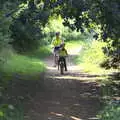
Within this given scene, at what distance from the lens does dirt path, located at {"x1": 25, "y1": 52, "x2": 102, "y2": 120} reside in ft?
41.0

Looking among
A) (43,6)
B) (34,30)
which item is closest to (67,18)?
(43,6)

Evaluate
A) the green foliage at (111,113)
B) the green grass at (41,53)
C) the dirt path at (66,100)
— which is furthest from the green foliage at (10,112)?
the green grass at (41,53)

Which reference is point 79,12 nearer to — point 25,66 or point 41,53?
point 25,66

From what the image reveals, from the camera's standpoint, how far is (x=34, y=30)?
91.3ft

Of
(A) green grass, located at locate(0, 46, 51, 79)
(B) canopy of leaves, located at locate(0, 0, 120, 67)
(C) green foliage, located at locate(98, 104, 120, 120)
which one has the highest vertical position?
(B) canopy of leaves, located at locate(0, 0, 120, 67)

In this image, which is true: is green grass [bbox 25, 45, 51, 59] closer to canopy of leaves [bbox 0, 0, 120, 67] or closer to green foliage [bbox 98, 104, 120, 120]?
canopy of leaves [bbox 0, 0, 120, 67]

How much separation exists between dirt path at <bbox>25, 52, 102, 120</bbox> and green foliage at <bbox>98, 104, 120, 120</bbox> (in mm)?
321

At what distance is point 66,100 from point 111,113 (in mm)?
3800

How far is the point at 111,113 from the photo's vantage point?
443 inches

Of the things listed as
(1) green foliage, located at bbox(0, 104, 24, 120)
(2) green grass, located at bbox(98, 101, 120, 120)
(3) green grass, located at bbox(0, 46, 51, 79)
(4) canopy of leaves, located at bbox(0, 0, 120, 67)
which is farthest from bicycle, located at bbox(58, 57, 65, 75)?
(2) green grass, located at bbox(98, 101, 120, 120)

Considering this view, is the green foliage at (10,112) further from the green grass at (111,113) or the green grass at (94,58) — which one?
the green grass at (94,58)

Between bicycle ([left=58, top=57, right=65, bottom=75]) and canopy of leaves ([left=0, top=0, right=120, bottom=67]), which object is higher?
canopy of leaves ([left=0, top=0, right=120, bottom=67])

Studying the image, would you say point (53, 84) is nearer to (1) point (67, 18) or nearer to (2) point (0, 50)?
(1) point (67, 18)

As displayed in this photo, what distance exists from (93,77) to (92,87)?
3225 mm
